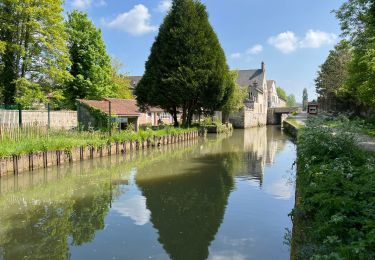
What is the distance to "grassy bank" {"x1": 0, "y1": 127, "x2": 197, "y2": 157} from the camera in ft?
51.7

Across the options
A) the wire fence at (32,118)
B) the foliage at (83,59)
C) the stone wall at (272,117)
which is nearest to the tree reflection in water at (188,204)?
the wire fence at (32,118)

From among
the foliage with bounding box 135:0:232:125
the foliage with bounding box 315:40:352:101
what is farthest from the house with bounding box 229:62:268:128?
the foliage with bounding box 135:0:232:125

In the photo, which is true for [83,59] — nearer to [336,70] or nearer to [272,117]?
[336,70]

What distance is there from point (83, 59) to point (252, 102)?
35.6m

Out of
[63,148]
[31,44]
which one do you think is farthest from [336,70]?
[63,148]

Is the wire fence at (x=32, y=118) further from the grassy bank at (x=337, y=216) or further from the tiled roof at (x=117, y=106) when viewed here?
the grassy bank at (x=337, y=216)

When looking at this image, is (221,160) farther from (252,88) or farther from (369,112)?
(252,88)

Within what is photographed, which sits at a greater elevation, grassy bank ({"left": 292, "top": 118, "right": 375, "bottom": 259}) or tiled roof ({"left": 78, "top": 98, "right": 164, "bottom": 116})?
tiled roof ({"left": 78, "top": 98, "right": 164, "bottom": 116})

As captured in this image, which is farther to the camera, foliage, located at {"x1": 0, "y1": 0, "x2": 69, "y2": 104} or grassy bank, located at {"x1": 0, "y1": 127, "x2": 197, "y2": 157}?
foliage, located at {"x1": 0, "y1": 0, "x2": 69, "y2": 104}

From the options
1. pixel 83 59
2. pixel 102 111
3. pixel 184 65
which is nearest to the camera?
pixel 102 111

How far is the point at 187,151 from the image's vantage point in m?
24.8

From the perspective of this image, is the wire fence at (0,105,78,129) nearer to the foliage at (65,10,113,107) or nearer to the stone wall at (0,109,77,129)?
the stone wall at (0,109,77,129)

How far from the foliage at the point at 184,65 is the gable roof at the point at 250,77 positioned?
47305 mm

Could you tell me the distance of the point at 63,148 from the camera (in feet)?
59.0
